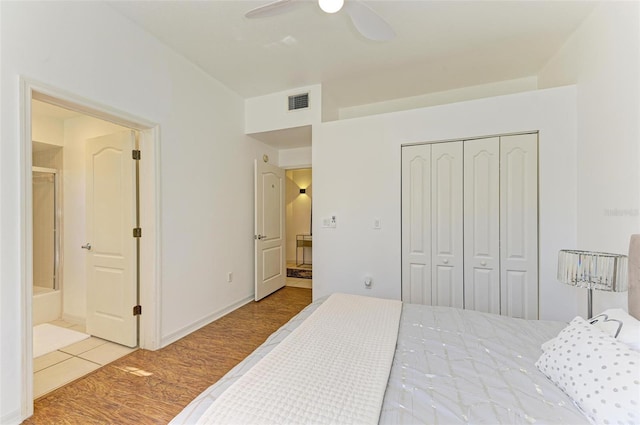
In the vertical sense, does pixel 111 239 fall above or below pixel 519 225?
below

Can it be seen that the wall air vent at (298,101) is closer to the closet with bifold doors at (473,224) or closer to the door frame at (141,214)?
the closet with bifold doors at (473,224)

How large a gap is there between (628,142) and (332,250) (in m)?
2.54

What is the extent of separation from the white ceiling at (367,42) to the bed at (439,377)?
1950 millimetres

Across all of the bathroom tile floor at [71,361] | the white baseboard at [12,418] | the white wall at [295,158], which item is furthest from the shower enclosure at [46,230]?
the white wall at [295,158]

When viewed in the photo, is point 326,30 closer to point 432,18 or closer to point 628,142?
point 432,18

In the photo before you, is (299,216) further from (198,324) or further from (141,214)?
(141,214)

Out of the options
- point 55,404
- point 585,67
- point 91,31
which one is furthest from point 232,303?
point 585,67

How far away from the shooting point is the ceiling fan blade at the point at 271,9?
1583 mm

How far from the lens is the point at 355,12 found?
1.69 meters

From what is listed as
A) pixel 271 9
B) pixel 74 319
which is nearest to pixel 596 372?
pixel 271 9

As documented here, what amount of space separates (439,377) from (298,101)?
3245mm

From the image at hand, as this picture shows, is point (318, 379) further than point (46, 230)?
→ No

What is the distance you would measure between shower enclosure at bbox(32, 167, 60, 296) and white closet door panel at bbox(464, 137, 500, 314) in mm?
4748

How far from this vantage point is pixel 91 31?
1.97 m
